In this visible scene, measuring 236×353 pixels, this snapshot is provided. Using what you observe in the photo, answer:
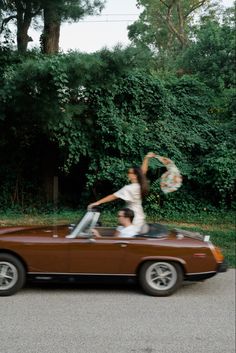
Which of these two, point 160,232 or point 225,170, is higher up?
point 225,170

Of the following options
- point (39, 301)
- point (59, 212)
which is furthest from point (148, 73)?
point (39, 301)

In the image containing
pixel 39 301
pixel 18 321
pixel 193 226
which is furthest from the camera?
pixel 193 226

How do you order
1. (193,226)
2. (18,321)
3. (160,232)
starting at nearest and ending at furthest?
(18,321), (160,232), (193,226)

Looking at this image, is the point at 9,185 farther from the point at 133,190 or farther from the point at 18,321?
the point at 18,321

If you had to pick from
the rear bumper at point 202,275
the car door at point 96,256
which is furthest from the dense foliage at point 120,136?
the rear bumper at point 202,275

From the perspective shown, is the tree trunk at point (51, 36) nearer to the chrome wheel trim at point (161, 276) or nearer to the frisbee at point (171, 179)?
the frisbee at point (171, 179)

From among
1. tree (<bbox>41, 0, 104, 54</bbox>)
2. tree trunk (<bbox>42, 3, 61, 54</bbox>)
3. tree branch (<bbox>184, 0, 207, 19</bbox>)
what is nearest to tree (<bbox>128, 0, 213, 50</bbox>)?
tree branch (<bbox>184, 0, 207, 19</bbox>)

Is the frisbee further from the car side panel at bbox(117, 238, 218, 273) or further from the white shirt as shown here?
the car side panel at bbox(117, 238, 218, 273)

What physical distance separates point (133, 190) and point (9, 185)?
320 inches

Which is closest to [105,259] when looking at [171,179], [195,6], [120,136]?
[171,179]

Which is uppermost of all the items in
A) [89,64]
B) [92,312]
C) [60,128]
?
[89,64]

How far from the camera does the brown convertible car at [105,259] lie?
574cm

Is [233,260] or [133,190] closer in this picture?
[133,190]

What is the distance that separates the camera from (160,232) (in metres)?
6.12
